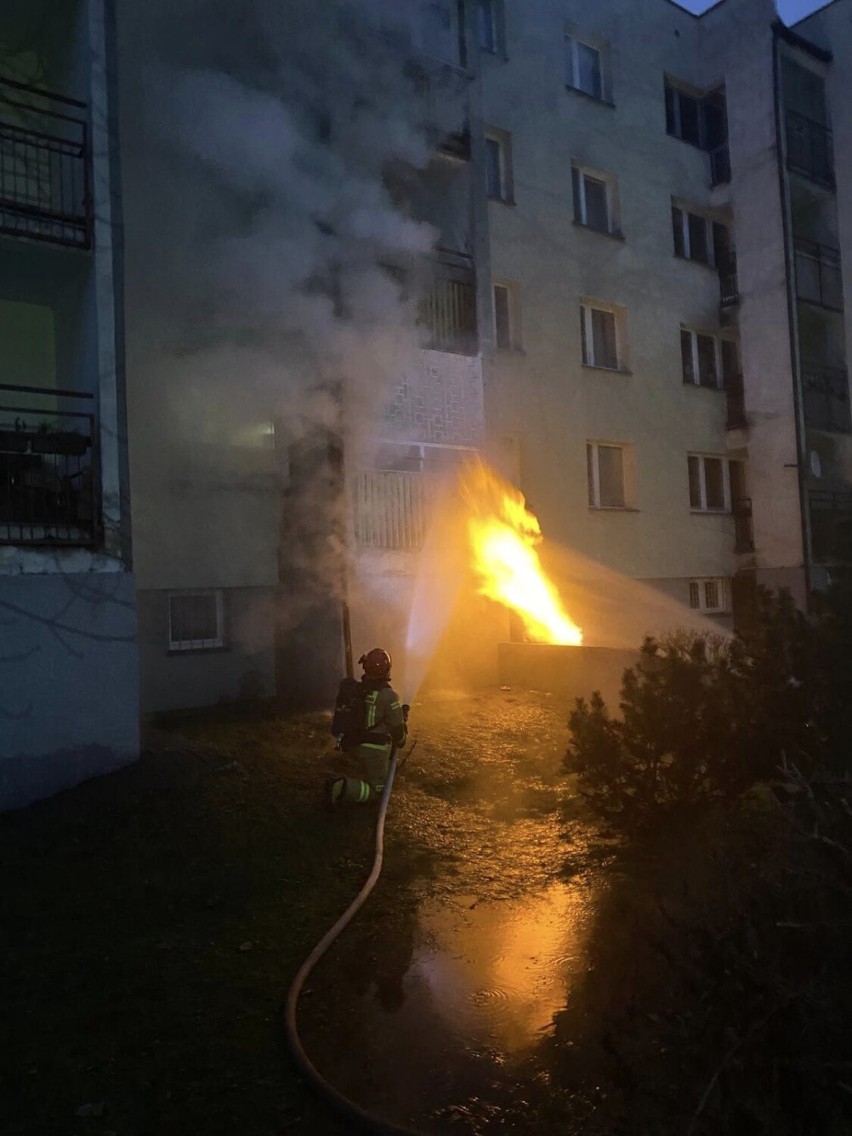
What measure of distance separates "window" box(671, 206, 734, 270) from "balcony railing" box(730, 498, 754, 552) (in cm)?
480

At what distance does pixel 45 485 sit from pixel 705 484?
1274 cm

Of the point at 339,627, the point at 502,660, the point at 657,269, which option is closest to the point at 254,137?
the point at 339,627

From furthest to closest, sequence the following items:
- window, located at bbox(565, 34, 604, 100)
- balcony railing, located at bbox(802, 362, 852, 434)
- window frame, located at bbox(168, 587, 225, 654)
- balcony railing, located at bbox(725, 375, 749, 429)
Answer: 1. balcony railing, located at bbox(725, 375, 749, 429)
2. balcony railing, located at bbox(802, 362, 852, 434)
3. window, located at bbox(565, 34, 604, 100)
4. window frame, located at bbox(168, 587, 225, 654)

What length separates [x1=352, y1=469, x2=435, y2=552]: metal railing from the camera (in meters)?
→ 10.4

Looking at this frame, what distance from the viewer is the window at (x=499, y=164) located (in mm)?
13398

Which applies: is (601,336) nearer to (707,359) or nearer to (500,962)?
(707,359)

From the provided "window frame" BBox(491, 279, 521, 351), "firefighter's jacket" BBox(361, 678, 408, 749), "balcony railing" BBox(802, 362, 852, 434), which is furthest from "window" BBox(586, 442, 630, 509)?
"firefighter's jacket" BBox(361, 678, 408, 749)

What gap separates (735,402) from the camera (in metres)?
16.9

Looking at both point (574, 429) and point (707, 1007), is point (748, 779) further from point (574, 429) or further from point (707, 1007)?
point (574, 429)

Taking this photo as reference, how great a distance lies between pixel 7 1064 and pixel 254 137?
31.1 feet

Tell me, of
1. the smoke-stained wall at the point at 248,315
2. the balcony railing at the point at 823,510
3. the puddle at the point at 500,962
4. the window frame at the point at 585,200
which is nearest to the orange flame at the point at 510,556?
the smoke-stained wall at the point at 248,315

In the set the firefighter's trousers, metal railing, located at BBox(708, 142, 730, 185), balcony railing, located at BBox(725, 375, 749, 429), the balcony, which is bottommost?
the firefighter's trousers

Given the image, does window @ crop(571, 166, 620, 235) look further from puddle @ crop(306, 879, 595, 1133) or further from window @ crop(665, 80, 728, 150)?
puddle @ crop(306, 879, 595, 1133)

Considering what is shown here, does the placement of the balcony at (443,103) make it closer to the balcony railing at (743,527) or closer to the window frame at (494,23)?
the window frame at (494,23)
